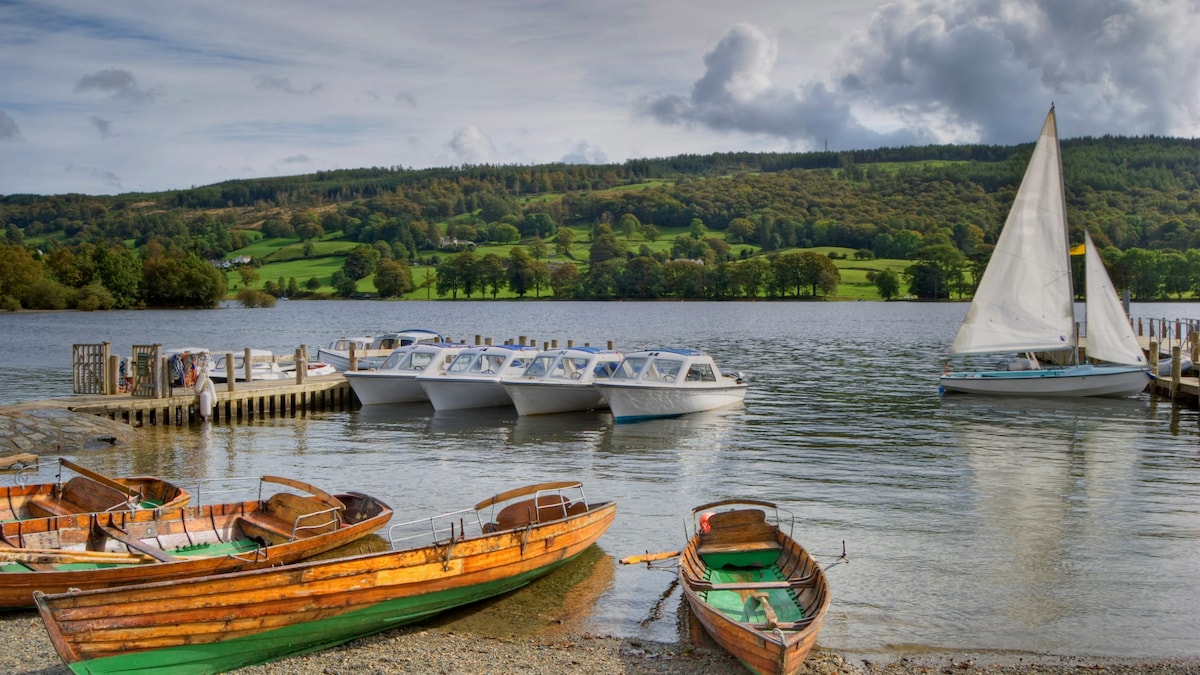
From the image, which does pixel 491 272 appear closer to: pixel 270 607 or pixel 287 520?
pixel 287 520

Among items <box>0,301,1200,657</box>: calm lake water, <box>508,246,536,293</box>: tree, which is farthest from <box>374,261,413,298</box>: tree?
<box>0,301,1200,657</box>: calm lake water

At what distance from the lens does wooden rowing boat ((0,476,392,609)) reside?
1363 cm

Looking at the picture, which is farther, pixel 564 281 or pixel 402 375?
pixel 564 281

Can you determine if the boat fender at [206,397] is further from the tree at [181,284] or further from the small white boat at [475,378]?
the tree at [181,284]

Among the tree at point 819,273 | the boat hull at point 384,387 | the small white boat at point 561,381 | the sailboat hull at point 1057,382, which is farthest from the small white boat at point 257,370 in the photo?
the tree at point 819,273

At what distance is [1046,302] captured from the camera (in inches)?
1540

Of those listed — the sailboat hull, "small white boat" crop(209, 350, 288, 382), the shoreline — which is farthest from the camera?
"small white boat" crop(209, 350, 288, 382)

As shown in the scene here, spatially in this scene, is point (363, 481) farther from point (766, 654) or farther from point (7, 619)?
point (766, 654)

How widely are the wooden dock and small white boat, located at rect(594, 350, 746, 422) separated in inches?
472

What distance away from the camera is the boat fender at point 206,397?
34.6 m

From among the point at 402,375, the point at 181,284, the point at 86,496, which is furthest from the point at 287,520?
the point at 181,284

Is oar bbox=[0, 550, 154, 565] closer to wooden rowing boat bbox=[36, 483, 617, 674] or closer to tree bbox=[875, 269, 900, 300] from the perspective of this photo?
wooden rowing boat bbox=[36, 483, 617, 674]

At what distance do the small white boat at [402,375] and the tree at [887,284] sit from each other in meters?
131

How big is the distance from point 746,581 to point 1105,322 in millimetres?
31959
